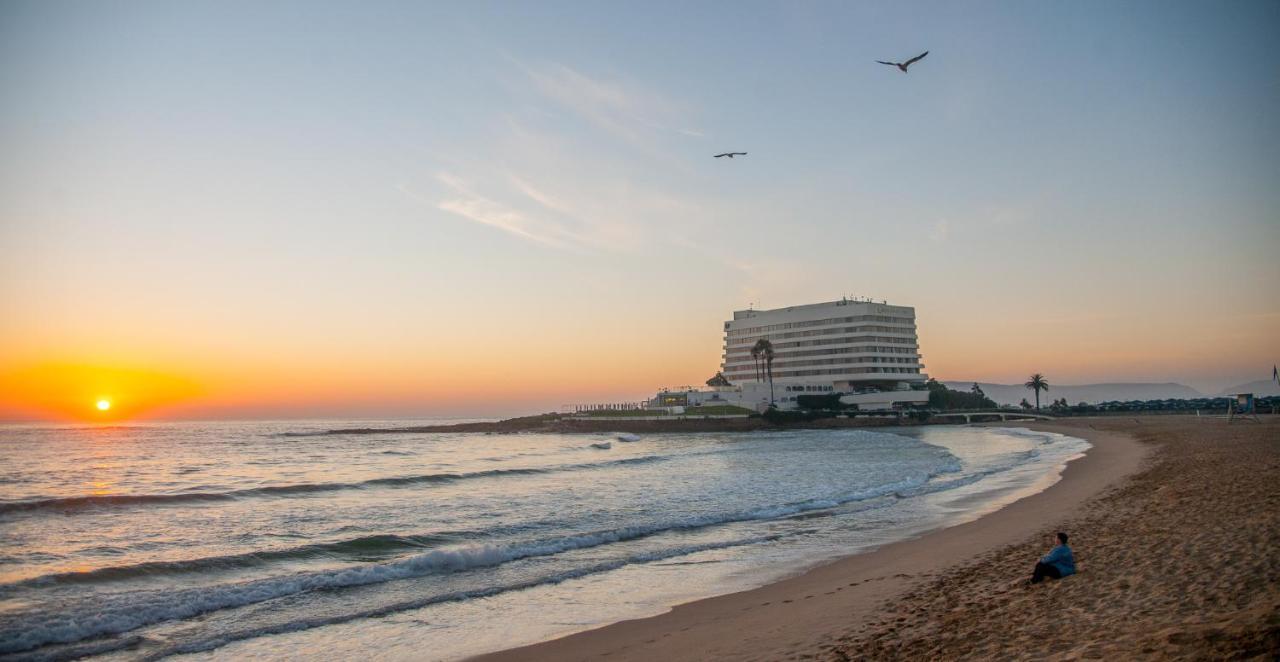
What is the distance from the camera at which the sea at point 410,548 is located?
11.7 metres

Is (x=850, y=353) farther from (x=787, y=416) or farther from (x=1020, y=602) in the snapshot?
(x=1020, y=602)

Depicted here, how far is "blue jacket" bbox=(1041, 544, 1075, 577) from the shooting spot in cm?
1070

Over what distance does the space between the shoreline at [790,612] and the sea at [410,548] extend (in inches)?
26.6

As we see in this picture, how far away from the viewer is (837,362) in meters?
138

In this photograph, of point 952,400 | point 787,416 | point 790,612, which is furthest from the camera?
point 952,400

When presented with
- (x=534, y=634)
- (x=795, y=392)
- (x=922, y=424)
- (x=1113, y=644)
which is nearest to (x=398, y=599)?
(x=534, y=634)

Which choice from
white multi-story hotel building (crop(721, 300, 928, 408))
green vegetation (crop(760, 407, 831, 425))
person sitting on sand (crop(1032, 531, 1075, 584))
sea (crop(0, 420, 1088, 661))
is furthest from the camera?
white multi-story hotel building (crop(721, 300, 928, 408))

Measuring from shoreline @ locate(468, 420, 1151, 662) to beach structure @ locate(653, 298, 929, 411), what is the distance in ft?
359

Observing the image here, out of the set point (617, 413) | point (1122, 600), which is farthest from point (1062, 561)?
point (617, 413)

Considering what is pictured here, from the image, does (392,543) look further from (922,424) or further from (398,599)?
(922,424)

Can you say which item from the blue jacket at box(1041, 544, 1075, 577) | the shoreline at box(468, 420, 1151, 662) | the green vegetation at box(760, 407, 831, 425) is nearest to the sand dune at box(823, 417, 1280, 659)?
the blue jacket at box(1041, 544, 1075, 577)

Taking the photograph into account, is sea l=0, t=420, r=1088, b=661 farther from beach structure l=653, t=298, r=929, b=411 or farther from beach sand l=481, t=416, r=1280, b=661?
beach structure l=653, t=298, r=929, b=411

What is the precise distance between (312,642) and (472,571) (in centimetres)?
550

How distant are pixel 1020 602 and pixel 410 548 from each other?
14.4m
